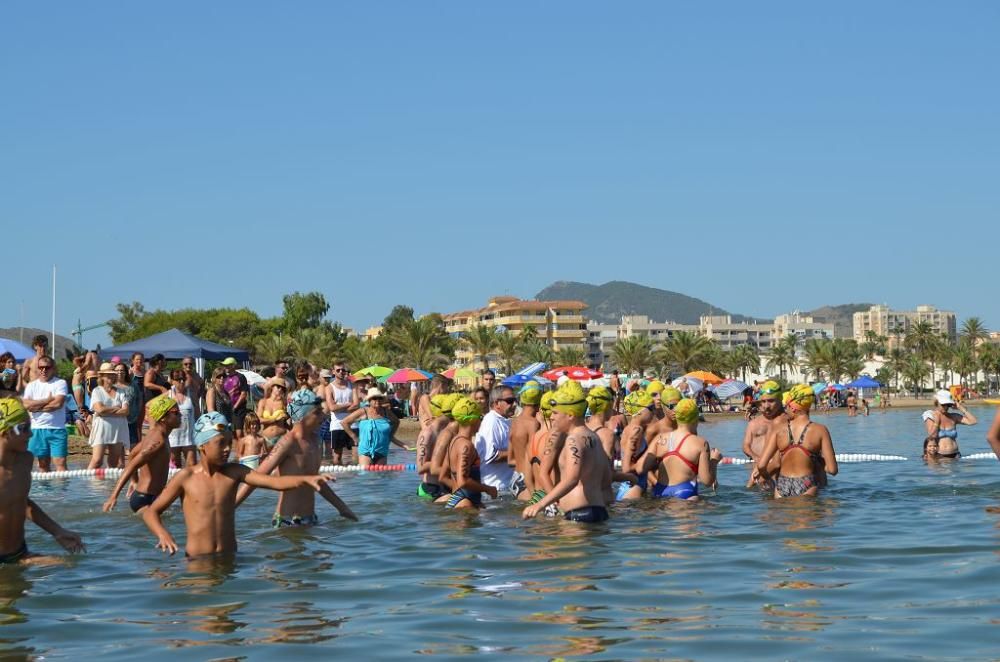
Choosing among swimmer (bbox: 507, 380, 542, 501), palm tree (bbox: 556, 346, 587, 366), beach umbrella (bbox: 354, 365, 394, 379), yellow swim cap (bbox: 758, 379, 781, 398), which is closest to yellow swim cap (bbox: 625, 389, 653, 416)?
swimmer (bbox: 507, 380, 542, 501)

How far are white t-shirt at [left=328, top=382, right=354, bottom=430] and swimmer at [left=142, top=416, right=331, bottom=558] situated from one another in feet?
36.9

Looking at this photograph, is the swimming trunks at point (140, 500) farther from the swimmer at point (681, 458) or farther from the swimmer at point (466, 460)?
the swimmer at point (681, 458)

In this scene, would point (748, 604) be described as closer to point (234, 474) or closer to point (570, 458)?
point (570, 458)

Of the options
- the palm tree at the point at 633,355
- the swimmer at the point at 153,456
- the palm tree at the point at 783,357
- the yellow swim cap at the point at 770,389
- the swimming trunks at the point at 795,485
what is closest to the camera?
the swimmer at the point at 153,456

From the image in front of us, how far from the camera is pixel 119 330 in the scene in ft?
368

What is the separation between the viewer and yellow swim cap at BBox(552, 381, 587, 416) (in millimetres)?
10703

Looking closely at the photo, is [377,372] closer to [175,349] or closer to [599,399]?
[175,349]

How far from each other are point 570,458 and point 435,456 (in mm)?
2776

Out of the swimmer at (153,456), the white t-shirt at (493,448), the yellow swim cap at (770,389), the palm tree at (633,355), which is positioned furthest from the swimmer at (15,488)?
the palm tree at (633,355)

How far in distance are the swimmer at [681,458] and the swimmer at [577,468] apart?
5.54 ft

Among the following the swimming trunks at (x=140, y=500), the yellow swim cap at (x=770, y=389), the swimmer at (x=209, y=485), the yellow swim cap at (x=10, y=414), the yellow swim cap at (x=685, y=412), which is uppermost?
the yellow swim cap at (x=770, y=389)

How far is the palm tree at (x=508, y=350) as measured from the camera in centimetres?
10800

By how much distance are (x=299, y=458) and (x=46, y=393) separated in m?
7.06

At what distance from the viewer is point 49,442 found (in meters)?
17.0
